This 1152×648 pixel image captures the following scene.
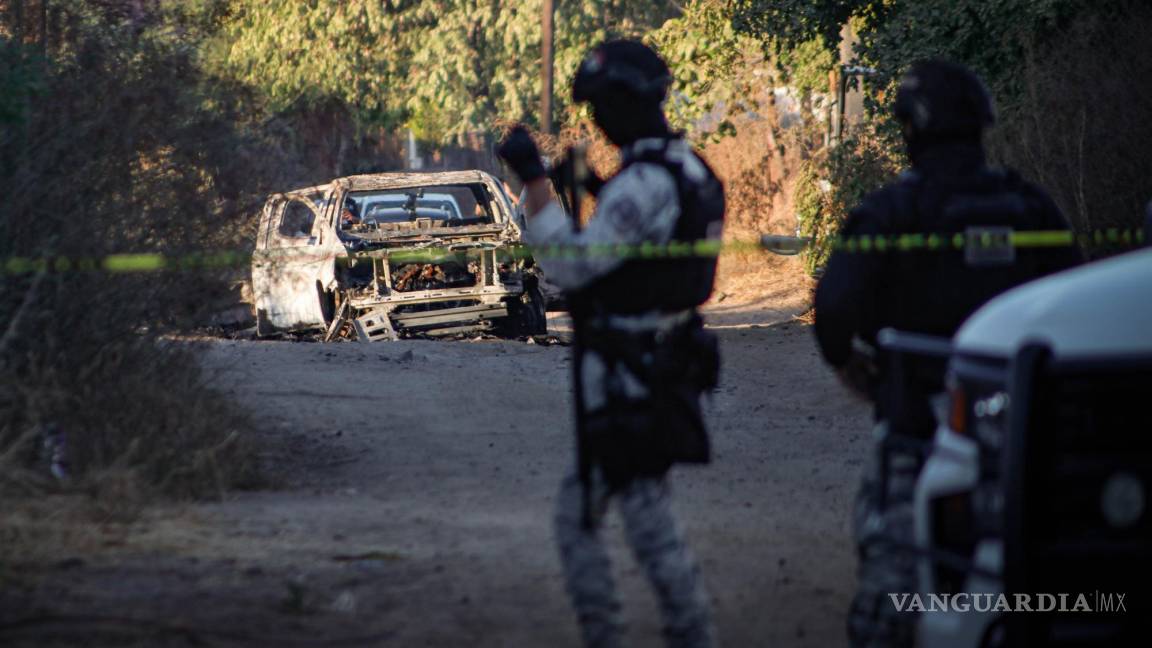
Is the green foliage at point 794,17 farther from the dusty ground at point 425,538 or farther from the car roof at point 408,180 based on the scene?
the dusty ground at point 425,538

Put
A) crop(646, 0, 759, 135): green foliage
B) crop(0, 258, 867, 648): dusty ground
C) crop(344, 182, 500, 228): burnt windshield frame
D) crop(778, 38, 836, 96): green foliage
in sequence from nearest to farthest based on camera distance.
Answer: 1. crop(0, 258, 867, 648): dusty ground
2. crop(344, 182, 500, 228): burnt windshield frame
3. crop(646, 0, 759, 135): green foliage
4. crop(778, 38, 836, 96): green foliage

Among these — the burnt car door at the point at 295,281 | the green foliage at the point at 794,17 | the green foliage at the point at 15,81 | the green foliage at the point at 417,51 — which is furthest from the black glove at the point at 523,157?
the green foliage at the point at 417,51

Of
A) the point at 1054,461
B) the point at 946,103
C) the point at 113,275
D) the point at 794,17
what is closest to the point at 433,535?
the point at 113,275

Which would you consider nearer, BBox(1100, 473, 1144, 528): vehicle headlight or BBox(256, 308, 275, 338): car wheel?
BBox(1100, 473, 1144, 528): vehicle headlight

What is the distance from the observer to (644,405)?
163 inches

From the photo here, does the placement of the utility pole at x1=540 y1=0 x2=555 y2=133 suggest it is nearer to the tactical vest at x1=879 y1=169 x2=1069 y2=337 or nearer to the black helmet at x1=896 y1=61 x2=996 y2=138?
the black helmet at x1=896 y1=61 x2=996 y2=138

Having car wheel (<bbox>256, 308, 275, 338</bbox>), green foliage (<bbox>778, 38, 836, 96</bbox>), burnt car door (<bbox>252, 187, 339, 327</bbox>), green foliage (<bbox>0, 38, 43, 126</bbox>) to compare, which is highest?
green foliage (<bbox>778, 38, 836, 96</bbox>)

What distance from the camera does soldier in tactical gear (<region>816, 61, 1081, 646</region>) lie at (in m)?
4.09

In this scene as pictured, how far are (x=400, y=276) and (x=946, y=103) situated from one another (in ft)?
42.4

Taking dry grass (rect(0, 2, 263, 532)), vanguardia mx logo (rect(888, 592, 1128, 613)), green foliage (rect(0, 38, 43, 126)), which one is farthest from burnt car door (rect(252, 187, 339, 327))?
vanguardia mx logo (rect(888, 592, 1128, 613))

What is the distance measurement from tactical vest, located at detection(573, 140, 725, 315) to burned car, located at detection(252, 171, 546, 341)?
11.4 meters

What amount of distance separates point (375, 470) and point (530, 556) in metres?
2.85

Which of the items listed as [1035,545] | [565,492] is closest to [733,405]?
[565,492]

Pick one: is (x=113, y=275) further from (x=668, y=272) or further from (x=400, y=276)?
(x=400, y=276)
